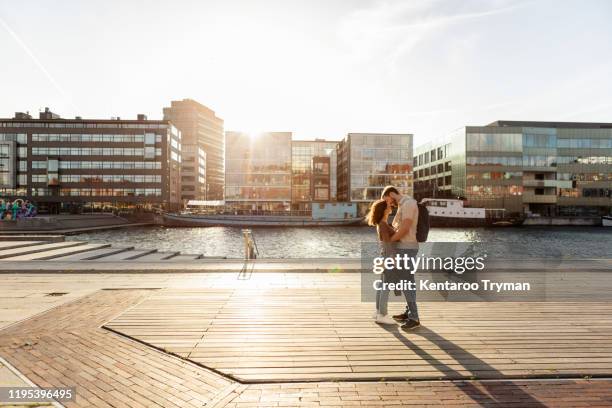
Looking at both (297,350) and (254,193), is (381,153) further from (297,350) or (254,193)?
(297,350)

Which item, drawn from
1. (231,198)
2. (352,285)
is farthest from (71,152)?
(352,285)

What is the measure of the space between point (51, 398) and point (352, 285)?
7.17 m

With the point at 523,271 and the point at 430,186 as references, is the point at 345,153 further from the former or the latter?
the point at 523,271

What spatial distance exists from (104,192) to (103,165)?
7055mm

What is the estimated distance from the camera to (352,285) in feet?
33.1

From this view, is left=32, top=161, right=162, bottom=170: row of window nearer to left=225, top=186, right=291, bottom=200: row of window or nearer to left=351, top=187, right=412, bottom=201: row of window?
left=225, top=186, right=291, bottom=200: row of window

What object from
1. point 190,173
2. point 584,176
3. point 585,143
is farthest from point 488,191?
point 190,173

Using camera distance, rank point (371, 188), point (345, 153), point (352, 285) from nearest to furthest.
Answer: point (352, 285) → point (371, 188) → point (345, 153)

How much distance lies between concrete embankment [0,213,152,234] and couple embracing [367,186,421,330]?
52655 millimetres

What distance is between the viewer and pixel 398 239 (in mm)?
6543

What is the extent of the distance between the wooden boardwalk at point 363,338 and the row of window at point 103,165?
98.3 m

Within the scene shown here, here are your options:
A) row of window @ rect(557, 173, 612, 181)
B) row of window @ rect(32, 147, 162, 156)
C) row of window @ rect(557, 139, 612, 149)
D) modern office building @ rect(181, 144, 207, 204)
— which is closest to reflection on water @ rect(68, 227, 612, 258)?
row of window @ rect(557, 173, 612, 181)

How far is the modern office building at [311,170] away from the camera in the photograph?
109 meters

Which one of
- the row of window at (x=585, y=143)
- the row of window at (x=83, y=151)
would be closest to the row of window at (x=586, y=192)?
the row of window at (x=585, y=143)
